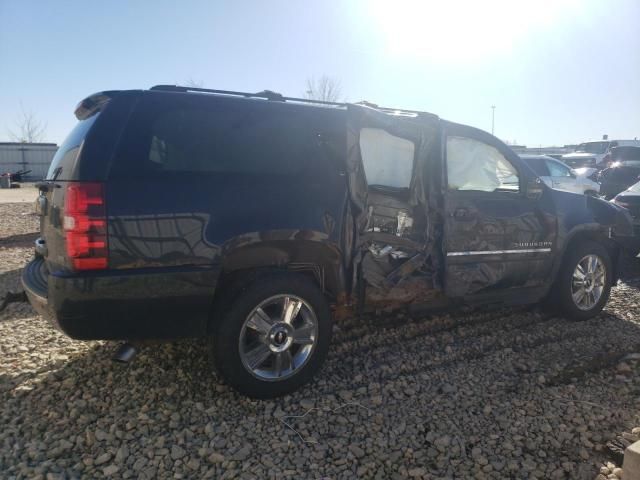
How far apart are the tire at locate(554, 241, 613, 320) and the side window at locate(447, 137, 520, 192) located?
3.46ft

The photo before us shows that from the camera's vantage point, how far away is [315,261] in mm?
3447

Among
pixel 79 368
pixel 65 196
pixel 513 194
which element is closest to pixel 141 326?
pixel 65 196

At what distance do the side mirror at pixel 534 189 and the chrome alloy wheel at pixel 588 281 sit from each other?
936 mm

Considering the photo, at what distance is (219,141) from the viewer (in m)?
3.13

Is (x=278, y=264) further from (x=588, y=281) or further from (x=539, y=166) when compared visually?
(x=539, y=166)

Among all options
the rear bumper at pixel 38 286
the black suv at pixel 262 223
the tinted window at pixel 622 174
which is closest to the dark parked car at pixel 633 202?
the black suv at pixel 262 223

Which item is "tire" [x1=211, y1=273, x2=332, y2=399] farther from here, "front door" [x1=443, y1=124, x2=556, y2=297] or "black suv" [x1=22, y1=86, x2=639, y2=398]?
"front door" [x1=443, y1=124, x2=556, y2=297]

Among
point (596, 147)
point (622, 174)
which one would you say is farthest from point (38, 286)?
point (596, 147)

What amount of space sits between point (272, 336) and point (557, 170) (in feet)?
35.4

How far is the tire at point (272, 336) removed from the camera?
10.2 feet

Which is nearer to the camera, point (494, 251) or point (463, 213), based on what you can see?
point (463, 213)

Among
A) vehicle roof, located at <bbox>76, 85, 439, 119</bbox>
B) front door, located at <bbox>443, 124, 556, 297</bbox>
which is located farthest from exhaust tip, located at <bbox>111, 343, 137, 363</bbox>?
front door, located at <bbox>443, 124, 556, 297</bbox>

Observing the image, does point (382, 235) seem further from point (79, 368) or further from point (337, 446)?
point (79, 368)

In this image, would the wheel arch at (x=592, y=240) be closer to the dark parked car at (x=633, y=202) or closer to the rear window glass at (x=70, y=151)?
the dark parked car at (x=633, y=202)
